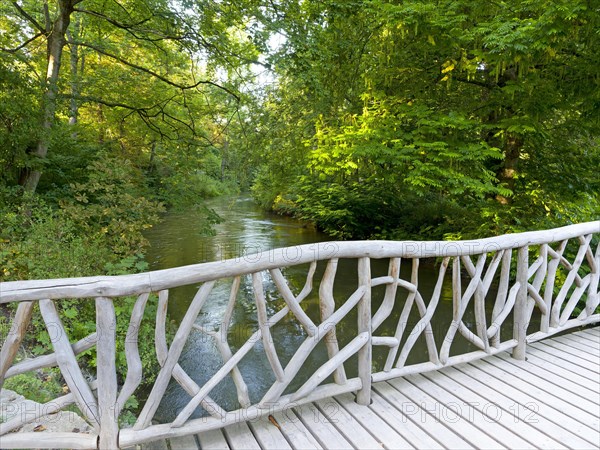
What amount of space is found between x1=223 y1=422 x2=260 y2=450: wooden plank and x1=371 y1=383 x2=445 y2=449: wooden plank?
719 millimetres

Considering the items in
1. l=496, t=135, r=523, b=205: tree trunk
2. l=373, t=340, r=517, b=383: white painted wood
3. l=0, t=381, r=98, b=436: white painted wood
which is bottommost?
l=373, t=340, r=517, b=383: white painted wood

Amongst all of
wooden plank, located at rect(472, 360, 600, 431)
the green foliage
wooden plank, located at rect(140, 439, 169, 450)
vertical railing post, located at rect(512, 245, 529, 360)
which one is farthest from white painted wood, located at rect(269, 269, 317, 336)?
the green foliage

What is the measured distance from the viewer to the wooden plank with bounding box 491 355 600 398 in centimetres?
217

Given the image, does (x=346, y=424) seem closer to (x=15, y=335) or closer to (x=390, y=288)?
(x=390, y=288)

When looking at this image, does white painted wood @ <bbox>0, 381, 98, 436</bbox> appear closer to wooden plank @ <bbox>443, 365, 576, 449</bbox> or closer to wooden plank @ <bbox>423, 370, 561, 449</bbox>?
wooden plank @ <bbox>423, 370, 561, 449</bbox>

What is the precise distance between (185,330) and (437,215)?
751cm

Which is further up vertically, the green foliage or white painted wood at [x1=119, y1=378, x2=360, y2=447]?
the green foliage

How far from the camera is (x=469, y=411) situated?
1974 mm

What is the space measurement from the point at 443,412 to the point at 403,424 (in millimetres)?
288

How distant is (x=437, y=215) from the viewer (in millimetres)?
7996

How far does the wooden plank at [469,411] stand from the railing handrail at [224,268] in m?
0.87

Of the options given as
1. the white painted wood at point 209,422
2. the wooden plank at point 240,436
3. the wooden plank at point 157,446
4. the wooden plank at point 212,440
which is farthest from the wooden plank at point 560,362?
the wooden plank at point 157,446

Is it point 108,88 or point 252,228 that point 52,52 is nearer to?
point 108,88

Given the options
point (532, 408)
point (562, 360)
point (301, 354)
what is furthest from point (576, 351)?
point (301, 354)
